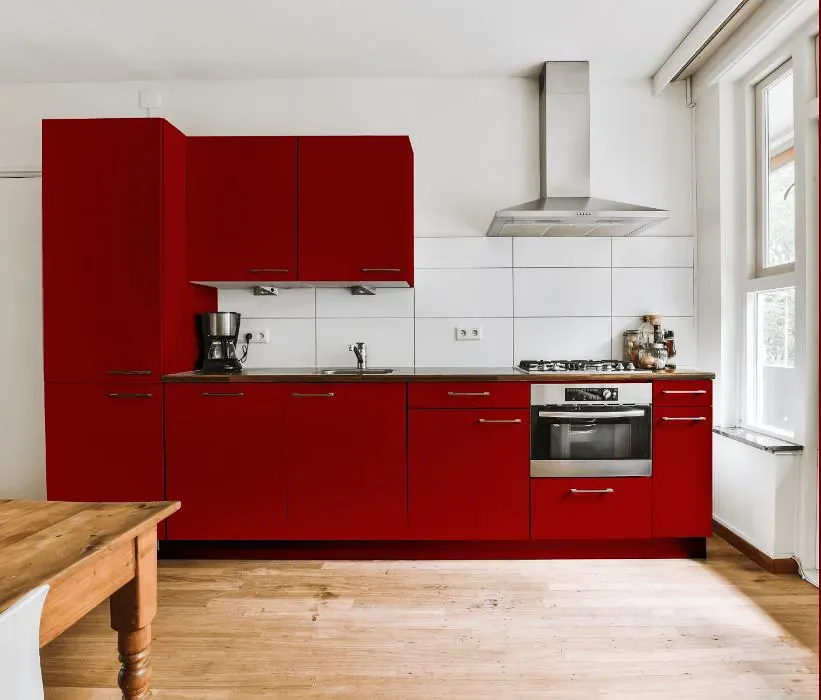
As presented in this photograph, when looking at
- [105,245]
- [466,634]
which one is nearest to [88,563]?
[466,634]

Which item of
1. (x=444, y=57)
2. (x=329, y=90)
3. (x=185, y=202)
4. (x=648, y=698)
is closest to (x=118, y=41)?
(x=185, y=202)

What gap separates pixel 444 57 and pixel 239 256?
5.22 feet

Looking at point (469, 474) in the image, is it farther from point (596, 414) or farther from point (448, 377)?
point (596, 414)

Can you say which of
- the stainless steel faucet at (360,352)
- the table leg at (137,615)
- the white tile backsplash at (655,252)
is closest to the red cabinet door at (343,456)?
the stainless steel faucet at (360,352)

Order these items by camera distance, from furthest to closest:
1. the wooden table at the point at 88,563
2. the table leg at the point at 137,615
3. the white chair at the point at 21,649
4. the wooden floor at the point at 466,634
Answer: the wooden floor at the point at 466,634 → the table leg at the point at 137,615 → the wooden table at the point at 88,563 → the white chair at the point at 21,649

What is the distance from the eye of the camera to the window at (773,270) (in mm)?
2697

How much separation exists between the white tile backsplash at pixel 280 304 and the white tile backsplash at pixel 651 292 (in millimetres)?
1850

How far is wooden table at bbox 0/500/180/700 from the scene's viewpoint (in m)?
1.00

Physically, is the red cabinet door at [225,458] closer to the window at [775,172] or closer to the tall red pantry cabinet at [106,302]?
the tall red pantry cabinet at [106,302]

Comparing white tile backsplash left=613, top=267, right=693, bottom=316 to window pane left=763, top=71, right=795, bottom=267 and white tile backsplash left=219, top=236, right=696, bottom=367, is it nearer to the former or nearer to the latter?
white tile backsplash left=219, top=236, right=696, bottom=367

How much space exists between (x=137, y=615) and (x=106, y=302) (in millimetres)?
1842

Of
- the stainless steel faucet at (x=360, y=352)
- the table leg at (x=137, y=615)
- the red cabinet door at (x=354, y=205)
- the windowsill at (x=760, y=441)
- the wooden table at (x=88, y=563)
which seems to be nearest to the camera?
the wooden table at (x=88, y=563)

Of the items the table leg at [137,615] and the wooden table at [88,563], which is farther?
the table leg at [137,615]

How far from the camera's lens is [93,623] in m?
2.17
